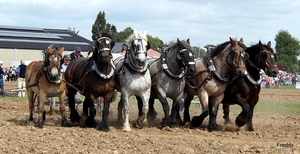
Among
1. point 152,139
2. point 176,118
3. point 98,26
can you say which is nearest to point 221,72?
point 176,118

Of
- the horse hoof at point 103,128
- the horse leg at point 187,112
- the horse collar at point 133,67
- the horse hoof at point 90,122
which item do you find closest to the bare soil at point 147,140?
the horse hoof at point 103,128

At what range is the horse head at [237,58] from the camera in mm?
11648

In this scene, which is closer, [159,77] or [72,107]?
[159,77]

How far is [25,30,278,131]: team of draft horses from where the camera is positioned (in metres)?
11.5

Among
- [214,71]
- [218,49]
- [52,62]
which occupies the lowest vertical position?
[214,71]

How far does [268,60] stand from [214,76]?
4.23 feet

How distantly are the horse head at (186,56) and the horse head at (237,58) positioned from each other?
952 millimetres

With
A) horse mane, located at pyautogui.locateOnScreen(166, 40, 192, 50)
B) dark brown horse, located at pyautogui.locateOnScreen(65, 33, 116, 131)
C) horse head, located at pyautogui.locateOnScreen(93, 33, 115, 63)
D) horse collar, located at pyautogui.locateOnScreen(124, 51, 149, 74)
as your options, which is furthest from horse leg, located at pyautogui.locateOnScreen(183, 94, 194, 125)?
horse head, located at pyautogui.locateOnScreen(93, 33, 115, 63)

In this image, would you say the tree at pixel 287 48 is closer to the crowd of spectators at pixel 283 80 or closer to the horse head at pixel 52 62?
the crowd of spectators at pixel 283 80

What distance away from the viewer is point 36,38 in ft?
211

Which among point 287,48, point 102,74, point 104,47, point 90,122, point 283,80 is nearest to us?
point 104,47

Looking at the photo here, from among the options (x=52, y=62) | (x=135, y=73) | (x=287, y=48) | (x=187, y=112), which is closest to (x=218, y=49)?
(x=187, y=112)

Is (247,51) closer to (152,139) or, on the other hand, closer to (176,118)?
(176,118)

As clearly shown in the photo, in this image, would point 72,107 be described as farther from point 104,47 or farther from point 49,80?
point 104,47
